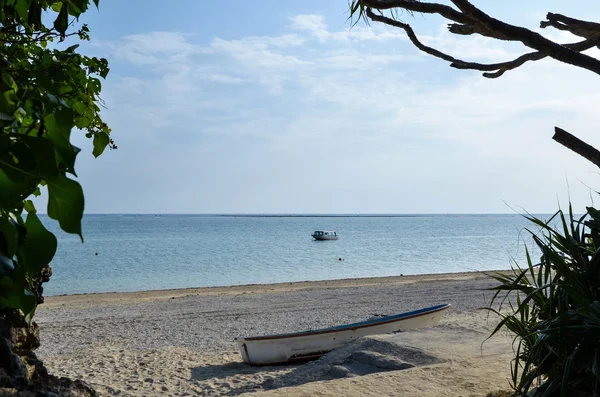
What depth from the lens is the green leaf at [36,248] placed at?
72 centimetres

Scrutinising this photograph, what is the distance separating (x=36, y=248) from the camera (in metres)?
0.73

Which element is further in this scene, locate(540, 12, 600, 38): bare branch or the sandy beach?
the sandy beach

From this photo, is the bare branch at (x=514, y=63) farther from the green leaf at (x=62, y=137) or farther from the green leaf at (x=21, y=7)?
the green leaf at (x=62, y=137)

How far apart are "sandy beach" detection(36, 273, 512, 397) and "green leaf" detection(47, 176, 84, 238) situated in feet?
18.0

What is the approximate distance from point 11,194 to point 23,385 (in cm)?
172

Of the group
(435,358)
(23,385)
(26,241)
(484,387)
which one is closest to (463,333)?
(435,358)

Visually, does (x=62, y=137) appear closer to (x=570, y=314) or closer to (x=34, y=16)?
(x=34, y=16)

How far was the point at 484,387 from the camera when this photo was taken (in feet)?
19.1

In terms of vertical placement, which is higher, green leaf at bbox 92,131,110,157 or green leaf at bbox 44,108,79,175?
green leaf at bbox 92,131,110,157

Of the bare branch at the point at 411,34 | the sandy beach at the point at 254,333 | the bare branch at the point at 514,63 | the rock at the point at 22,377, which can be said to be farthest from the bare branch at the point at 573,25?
the rock at the point at 22,377

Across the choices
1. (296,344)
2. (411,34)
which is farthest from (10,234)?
(296,344)

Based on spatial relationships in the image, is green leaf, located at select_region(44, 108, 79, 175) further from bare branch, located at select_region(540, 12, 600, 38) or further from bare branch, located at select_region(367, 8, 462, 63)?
bare branch, located at select_region(540, 12, 600, 38)

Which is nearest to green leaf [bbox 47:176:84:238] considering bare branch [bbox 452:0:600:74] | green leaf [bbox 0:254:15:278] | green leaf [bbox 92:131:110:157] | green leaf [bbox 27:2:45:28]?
green leaf [bbox 0:254:15:278]

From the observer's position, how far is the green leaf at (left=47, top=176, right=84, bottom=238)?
667 millimetres
